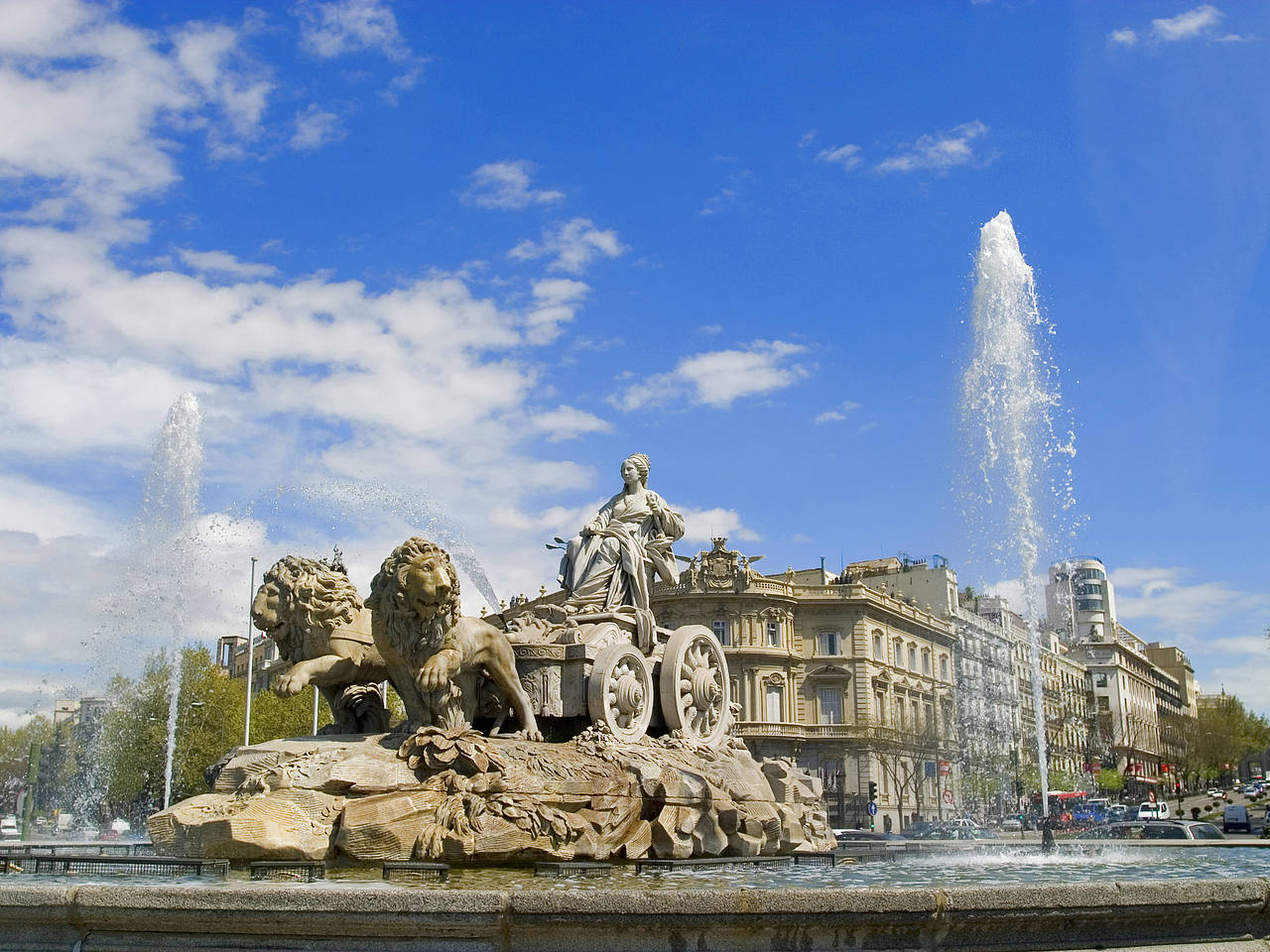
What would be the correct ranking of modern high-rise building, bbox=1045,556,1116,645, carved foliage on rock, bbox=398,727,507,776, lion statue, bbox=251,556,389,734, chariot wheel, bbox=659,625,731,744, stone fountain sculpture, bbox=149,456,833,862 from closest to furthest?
stone fountain sculpture, bbox=149,456,833,862 < carved foliage on rock, bbox=398,727,507,776 < lion statue, bbox=251,556,389,734 < chariot wheel, bbox=659,625,731,744 < modern high-rise building, bbox=1045,556,1116,645

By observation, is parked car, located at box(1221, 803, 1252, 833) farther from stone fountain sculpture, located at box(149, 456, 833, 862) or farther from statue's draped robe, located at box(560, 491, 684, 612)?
statue's draped robe, located at box(560, 491, 684, 612)

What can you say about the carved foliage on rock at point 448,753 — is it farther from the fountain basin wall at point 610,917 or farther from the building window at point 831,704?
the building window at point 831,704

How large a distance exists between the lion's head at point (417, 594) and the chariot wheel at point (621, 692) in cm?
161

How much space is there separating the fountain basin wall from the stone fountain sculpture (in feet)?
10.7

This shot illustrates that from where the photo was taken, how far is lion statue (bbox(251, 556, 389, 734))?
10.5 meters

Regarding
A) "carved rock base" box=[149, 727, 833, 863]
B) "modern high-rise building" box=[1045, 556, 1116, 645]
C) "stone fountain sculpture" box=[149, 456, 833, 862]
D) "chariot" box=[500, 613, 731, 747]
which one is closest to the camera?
Result: "carved rock base" box=[149, 727, 833, 863]

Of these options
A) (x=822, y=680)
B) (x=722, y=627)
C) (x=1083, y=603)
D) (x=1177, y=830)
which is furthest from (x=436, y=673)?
(x=1083, y=603)

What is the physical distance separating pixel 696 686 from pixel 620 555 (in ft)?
A: 5.16

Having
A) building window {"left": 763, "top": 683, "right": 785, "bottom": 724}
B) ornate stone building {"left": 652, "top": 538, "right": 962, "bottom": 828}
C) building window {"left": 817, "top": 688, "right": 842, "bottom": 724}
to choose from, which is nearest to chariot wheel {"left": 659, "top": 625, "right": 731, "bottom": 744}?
ornate stone building {"left": 652, "top": 538, "right": 962, "bottom": 828}

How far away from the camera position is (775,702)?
60844 mm

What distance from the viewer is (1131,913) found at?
17.0 ft

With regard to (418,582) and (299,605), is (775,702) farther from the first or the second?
(418,582)

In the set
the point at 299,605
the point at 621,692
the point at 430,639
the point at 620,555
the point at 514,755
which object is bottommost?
the point at 514,755

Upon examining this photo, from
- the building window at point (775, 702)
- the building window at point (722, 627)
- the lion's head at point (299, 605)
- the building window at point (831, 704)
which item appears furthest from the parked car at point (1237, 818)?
the lion's head at point (299, 605)
